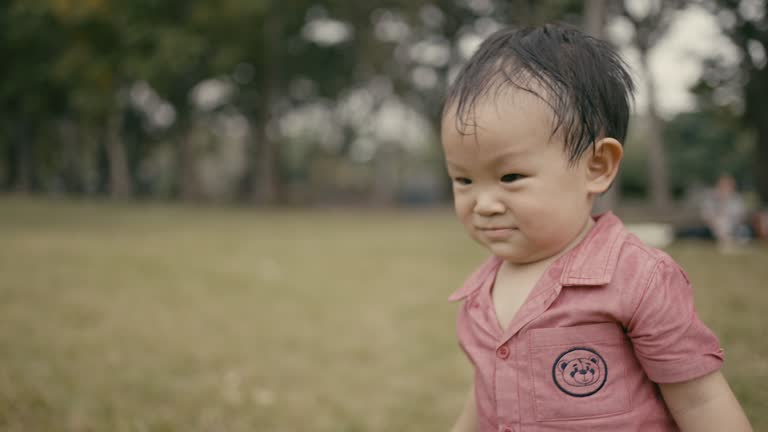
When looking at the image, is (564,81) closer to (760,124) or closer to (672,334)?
(672,334)

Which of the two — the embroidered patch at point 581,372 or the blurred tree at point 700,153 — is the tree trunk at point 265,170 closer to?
the blurred tree at point 700,153

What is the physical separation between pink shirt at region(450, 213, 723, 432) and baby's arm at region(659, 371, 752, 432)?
4 centimetres

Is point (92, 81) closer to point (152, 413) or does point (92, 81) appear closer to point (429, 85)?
point (429, 85)

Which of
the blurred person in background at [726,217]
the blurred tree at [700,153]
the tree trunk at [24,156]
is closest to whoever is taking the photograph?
the blurred person in background at [726,217]

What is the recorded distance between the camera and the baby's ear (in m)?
1.27

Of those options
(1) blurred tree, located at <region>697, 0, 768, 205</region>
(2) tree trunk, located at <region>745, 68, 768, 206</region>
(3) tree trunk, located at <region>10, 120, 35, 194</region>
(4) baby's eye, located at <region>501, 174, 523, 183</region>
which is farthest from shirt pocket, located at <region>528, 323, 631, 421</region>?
(3) tree trunk, located at <region>10, 120, 35, 194</region>

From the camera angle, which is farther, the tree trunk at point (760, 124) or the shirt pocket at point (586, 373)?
the tree trunk at point (760, 124)

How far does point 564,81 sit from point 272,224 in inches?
575

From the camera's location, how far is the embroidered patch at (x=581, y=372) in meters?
1.24

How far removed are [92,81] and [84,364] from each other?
926 inches

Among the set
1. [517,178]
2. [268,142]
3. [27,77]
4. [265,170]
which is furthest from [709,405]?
[27,77]

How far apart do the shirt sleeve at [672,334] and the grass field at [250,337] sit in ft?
3.97

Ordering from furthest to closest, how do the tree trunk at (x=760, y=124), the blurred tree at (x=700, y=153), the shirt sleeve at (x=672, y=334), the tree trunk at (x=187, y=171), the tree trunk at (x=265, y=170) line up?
the blurred tree at (x=700, y=153) → the tree trunk at (x=187, y=171) → the tree trunk at (x=265, y=170) → the tree trunk at (x=760, y=124) → the shirt sleeve at (x=672, y=334)

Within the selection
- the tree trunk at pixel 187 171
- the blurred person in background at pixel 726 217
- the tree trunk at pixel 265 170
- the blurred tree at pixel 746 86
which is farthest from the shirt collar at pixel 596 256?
the tree trunk at pixel 187 171
